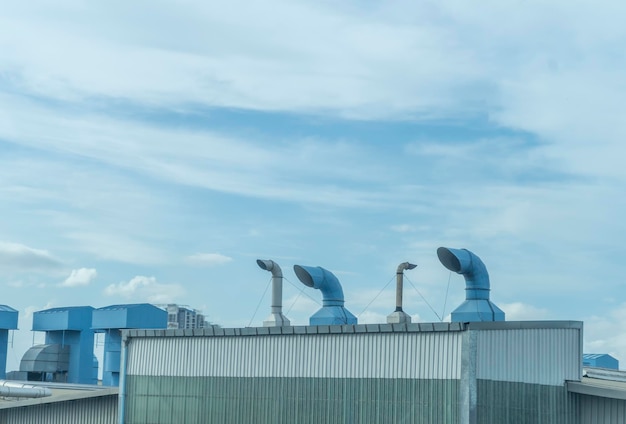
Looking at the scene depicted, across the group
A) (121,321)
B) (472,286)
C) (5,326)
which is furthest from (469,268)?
(5,326)

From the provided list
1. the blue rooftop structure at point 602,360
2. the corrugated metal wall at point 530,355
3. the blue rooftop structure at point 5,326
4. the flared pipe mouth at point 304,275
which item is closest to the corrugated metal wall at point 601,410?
the corrugated metal wall at point 530,355

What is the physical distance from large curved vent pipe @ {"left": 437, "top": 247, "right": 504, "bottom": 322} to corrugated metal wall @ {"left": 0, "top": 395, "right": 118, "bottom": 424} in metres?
15.0

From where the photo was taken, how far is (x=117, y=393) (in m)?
40.9

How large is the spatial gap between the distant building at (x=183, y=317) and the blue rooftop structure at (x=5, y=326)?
13718 mm

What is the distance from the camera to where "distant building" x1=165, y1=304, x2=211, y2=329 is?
89.4 meters

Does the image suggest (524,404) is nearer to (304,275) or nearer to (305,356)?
(305,356)

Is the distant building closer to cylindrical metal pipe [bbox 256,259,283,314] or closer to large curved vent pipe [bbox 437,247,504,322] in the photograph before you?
cylindrical metal pipe [bbox 256,259,283,314]

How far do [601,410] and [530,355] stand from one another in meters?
2.84

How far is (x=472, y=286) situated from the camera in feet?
121

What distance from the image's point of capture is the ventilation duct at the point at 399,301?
38.1 meters

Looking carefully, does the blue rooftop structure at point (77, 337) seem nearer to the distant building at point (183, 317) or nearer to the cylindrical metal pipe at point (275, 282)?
the distant building at point (183, 317)

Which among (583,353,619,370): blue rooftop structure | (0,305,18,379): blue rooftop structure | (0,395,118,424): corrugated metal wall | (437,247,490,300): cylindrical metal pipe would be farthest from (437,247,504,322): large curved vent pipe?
(0,305,18,379): blue rooftop structure

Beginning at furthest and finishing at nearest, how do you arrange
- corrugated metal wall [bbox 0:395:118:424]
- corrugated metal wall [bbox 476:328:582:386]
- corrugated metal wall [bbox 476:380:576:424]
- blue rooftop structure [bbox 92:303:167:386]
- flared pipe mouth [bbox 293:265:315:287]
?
1. blue rooftop structure [bbox 92:303:167:386]
2. corrugated metal wall [bbox 0:395:118:424]
3. flared pipe mouth [bbox 293:265:315:287]
4. corrugated metal wall [bbox 476:328:582:386]
5. corrugated metal wall [bbox 476:380:576:424]

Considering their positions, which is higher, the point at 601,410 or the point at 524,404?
the point at 524,404
